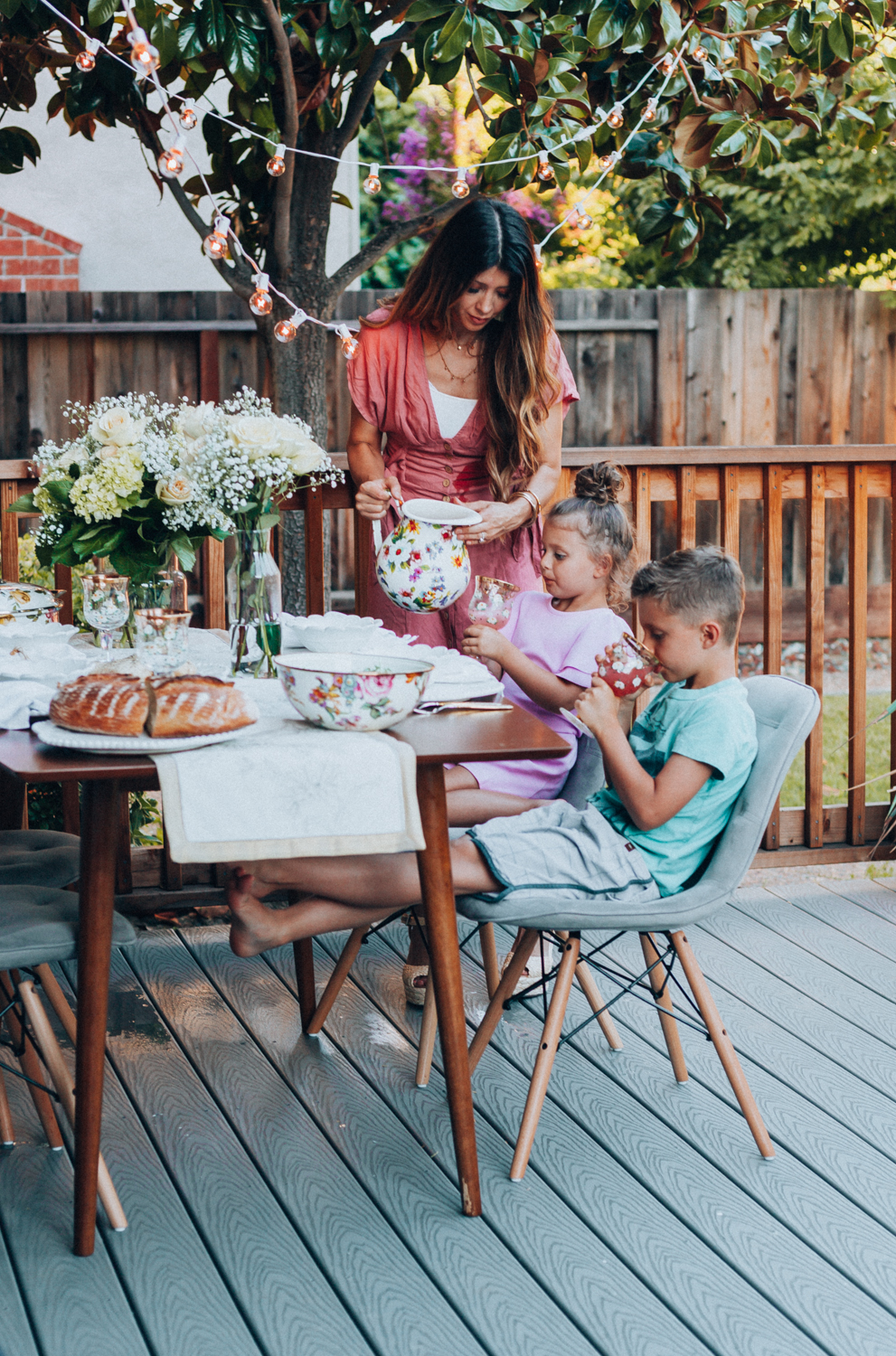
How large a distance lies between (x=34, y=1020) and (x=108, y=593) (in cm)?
68

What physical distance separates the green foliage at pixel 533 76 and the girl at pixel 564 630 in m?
0.70

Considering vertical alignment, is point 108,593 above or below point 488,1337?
above

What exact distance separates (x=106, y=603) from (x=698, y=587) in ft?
3.18

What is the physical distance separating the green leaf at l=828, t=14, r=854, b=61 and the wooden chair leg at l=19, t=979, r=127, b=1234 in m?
2.27

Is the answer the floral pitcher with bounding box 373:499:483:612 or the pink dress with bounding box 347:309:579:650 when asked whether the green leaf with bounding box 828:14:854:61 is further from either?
the floral pitcher with bounding box 373:499:483:612

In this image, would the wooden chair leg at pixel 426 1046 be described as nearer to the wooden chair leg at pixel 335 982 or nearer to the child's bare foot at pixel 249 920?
the wooden chair leg at pixel 335 982

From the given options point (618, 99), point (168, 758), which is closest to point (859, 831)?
point (618, 99)

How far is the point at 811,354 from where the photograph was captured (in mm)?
6684

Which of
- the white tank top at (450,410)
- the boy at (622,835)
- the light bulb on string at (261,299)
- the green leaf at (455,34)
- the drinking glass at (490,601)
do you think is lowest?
the boy at (622,835)

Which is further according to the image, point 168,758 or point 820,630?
point 820,630

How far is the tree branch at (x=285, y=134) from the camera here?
240 cm

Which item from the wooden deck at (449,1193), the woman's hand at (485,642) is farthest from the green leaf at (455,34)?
the wooden deck at (449,1193)

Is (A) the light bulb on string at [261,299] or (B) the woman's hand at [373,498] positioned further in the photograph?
(B) the woman's hand at [373,498]

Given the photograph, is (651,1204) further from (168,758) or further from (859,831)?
(859,831)
